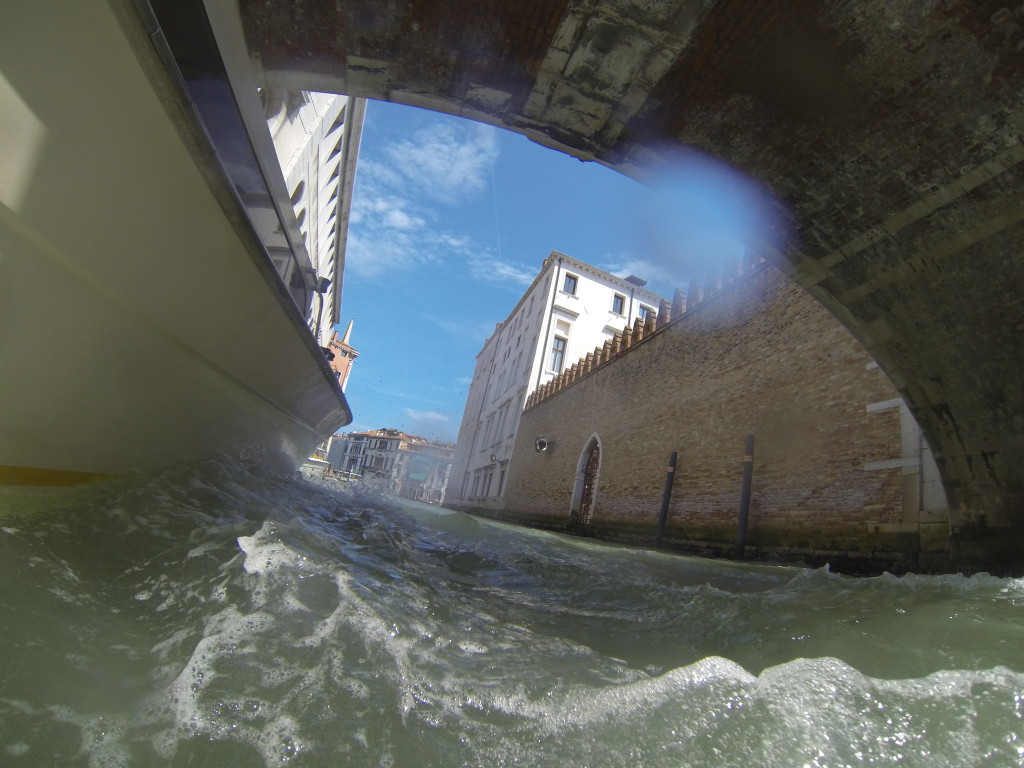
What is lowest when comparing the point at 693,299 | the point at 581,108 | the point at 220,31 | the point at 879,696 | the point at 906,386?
the point at 879,696

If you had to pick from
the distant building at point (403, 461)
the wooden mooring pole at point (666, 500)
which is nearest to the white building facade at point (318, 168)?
the wooden mooring pole at point (666, 500)

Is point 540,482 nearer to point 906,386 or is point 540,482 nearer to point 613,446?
point 613,446

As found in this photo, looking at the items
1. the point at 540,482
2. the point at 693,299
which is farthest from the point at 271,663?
the point at 540,482

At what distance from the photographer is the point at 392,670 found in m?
1.23

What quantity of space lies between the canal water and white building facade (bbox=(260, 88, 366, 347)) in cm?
260

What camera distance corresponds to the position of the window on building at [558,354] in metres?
22.6

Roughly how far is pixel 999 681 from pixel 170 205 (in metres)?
3.03

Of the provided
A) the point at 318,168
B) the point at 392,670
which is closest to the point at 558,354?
the point at 318,168

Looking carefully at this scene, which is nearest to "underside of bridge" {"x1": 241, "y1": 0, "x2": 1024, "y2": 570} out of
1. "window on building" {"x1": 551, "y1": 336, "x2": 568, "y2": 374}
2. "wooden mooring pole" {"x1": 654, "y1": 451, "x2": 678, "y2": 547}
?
"wooden mooring pole" {"x1": 654, "y1": 451, "x2": 678, "y2": 547}

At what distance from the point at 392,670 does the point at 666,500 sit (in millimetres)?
8638

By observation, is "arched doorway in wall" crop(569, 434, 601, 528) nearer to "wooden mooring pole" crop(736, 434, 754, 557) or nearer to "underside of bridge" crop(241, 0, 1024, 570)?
"wooden mooring pole" crop(736, 434, 754, 557)

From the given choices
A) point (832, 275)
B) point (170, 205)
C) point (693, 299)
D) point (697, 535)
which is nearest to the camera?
point (170, 205)

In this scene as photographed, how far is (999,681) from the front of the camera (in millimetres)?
1301

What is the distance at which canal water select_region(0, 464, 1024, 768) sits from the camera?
35.9 inches
